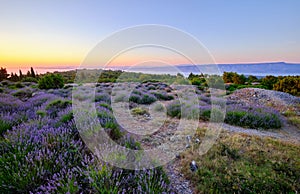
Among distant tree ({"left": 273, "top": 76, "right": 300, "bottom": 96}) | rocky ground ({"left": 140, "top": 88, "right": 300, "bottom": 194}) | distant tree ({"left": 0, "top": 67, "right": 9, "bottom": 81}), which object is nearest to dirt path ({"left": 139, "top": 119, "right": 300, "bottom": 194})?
rocky ground ({"left": 140, "top": 88, "right": 300, "bottom": 194})

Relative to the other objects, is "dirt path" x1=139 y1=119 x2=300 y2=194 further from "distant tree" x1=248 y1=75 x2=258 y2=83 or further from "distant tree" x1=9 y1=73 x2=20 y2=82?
"distant tree" x1=9 y1=73 x2=20 y2=82

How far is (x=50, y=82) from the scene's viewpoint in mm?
14984

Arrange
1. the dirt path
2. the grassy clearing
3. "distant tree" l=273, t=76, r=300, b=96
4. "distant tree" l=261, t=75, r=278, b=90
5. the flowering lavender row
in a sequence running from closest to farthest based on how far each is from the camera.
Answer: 1. the flowering lavender row
2. the grassy clearing
3. the dirt path
4. "distant tree" l=273, t=76, r=300, b=96
5. "distant tree" l=261, t=75, r=278, b=90

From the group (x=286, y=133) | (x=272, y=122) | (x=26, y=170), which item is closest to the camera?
(x=26, y=170)

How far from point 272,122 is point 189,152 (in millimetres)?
Result: 4180

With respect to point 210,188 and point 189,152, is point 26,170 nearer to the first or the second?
point 210,188

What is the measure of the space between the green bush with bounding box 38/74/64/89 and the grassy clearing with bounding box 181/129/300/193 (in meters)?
15.2

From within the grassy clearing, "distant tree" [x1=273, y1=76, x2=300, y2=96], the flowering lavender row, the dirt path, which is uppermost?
"distant tree" [x1=273, y1=76, x2=300, y2=96]

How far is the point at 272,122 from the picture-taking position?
5.72 m

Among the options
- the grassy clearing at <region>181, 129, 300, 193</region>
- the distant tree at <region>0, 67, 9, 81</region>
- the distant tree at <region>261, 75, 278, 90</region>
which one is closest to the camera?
the grassy clearing at <region>181, 129, 300, 193</region>

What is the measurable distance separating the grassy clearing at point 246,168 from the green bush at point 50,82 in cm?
1520

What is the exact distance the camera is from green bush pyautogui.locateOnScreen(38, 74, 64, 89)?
14.7m

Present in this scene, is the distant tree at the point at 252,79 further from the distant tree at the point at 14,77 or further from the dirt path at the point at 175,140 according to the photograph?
the distant tree at the point at 14,77

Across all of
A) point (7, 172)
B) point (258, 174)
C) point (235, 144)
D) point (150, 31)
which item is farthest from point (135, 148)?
point (150, 31)
